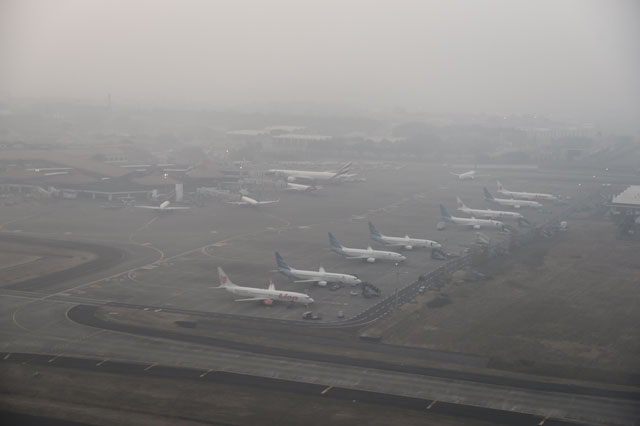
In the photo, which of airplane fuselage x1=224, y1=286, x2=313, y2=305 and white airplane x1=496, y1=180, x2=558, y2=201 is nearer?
airplane fuselage x1=224, y1=286, x2=313, y2=305

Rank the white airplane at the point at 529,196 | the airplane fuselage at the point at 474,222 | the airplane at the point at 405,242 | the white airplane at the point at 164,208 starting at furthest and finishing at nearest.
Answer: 1. the white airplane at the point at 529,196
2. the white airplane at the point at 164,208
3. the airplane fuselage at the point at 474,222
4. the airplane at the point at 405,242

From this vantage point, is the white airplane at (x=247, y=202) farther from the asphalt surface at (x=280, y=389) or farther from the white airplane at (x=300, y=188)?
the asphalt surface at (x=280, y=389)

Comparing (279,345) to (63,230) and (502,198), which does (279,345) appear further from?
(502,198)

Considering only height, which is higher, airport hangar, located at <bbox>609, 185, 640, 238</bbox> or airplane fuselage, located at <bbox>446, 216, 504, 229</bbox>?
airport hangar, located at <bbox>609, 185, 640, 238</bbox>

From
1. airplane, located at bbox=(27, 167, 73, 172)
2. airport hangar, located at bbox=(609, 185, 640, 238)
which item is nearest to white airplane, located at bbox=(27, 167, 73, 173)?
airplane, located at bbox=(27, 167, 73, 172)

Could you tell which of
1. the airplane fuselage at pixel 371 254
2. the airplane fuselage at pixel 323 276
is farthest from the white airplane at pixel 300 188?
the airplane fuselage at pixel 323 276

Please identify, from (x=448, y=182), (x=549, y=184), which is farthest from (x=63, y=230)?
(x=549, y=184)

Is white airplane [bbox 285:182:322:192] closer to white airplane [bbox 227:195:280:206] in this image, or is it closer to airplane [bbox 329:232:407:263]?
white airplane [bbox 227:195:280:206]

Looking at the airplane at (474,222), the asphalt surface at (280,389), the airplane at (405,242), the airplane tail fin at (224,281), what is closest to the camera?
the asphalt surface at (280,389)
